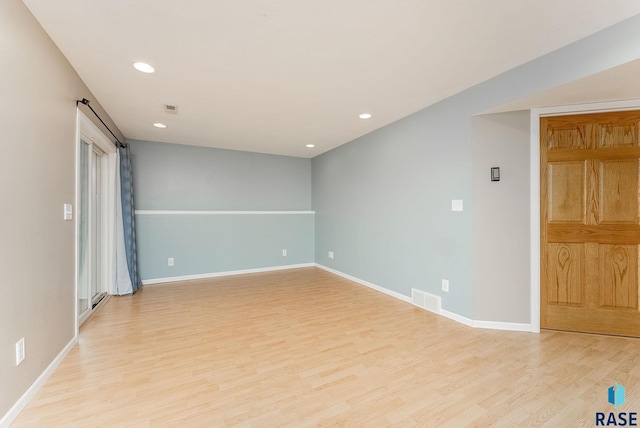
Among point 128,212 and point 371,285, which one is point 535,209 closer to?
point 371,285

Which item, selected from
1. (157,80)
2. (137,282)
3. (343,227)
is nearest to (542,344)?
(343,227)

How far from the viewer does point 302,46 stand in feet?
6.57

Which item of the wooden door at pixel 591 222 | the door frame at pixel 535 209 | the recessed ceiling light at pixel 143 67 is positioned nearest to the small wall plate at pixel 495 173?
the door frame at pixel 535 209

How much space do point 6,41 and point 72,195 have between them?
1.20 m

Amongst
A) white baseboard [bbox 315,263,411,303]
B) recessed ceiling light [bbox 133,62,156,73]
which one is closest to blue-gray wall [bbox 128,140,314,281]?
white baseboard [bbox 315,263,411,303]

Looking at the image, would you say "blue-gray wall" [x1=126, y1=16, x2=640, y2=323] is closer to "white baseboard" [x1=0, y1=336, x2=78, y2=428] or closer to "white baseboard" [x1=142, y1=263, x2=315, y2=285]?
"white baseboard" [x1=142, y1=263, x2=315, y2=285]

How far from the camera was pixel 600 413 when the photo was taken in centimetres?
154

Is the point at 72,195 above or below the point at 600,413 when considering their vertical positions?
above

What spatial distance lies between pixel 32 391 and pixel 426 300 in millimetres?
3434

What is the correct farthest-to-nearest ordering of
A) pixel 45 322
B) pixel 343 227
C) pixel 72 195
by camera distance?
pixel 343 227 < pixel 72 195 < pixel 45 322

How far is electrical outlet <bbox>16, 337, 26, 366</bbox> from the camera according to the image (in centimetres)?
156

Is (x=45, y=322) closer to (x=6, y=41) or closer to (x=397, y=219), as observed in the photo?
(x=6, y=41)

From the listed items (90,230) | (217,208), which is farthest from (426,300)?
(90,230)

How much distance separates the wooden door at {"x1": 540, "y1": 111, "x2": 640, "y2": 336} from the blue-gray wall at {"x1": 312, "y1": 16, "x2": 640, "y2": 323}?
0.25m
